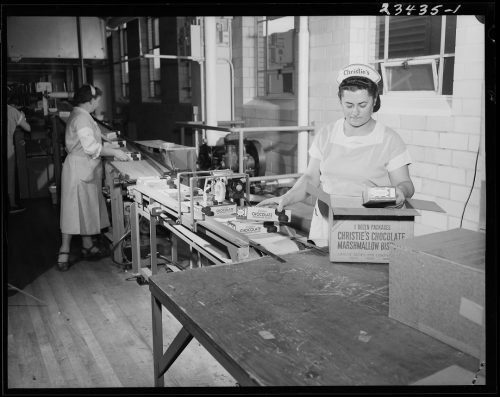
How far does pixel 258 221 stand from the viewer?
7.41 feet

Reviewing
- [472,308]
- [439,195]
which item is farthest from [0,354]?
[439,195]

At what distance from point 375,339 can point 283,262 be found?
57 cm

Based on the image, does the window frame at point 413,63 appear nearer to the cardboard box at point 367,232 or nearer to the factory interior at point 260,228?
the factory interior at point 260,228

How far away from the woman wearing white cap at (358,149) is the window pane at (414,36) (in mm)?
1759

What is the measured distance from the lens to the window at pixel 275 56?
4953 millimetres

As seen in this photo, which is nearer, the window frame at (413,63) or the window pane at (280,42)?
the window frame at (413,63)

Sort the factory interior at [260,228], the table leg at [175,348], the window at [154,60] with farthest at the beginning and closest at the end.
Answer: the window at [154,60] → the table leg at [175,348] → the factory interior at [260,228]

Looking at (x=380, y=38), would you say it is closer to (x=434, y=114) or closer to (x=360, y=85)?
(x=434, y=114)

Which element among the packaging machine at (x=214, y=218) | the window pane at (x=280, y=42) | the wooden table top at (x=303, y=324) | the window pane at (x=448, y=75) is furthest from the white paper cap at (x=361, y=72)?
the window pane at (x=280, y=42)

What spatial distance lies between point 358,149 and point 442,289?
3.00 ft

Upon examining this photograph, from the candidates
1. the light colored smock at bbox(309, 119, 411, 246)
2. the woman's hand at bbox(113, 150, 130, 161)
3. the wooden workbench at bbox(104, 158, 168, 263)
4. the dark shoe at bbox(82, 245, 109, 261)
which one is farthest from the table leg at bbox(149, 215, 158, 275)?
the light colored smock at bbox(309, 119, 411, 246)

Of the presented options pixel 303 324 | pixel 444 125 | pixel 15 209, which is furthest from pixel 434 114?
pixel 15 209
